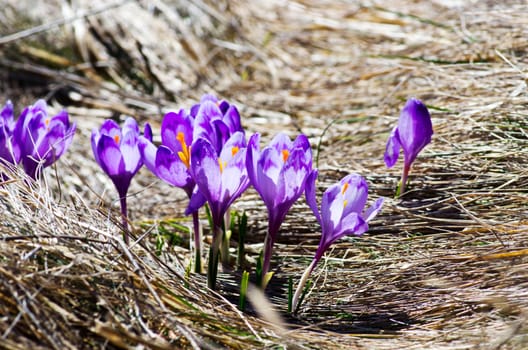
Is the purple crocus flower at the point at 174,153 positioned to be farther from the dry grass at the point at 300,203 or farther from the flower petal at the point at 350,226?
the flower petal at the point at 350,226

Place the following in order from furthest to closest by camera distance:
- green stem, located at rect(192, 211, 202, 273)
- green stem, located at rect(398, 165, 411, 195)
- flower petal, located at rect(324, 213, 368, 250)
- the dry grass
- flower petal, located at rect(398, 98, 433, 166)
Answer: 1. green stem, located at rect(398, 165, 411, 195)
2. flower petal, located at rect(398, 98, 433, 166)
3. green stem, located at rect(192, 211, 202, 273)
4. flower petal, located at rect(324, 213, 368, 250)
5. the dry grass

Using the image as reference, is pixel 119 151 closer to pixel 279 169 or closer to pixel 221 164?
pixel 221 164

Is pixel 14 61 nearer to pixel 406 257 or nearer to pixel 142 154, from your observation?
pixel 142 154

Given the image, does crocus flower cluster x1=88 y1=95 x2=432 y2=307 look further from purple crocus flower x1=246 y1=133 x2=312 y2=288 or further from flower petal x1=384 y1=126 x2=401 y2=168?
flower petal x1=384 y1=126 x2=401 y2=168

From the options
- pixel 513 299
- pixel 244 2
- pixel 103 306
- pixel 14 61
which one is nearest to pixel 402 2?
pixel 244 2

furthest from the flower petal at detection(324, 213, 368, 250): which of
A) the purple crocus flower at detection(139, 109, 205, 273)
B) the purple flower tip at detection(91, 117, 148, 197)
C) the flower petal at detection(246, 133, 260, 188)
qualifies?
the purple flower tip at detection(91, 117, 148, 197)

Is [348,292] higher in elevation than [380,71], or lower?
Result: lower

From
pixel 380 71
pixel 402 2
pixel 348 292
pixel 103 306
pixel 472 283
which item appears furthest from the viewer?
pixel 402 2
